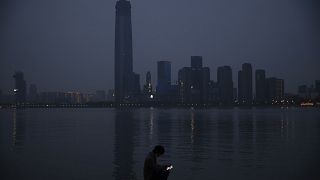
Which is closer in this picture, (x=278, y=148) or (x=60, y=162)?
(x=60, y=162)

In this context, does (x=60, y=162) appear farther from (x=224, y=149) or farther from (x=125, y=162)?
(x=224, y=149)

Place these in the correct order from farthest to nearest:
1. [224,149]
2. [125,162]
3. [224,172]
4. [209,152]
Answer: [224,149] < [209,152] < [125,162] < [224,172]

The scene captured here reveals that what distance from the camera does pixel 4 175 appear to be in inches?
801

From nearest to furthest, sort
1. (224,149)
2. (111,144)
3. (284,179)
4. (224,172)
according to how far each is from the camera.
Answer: (284,179) → (224,172) → (224,149) → (111,144)

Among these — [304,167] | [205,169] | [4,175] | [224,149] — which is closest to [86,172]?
[4,175]

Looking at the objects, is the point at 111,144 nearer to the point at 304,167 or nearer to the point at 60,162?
the point at 60,162

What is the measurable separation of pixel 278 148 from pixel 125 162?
11.8 meters

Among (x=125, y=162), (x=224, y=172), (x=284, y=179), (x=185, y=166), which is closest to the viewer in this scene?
(x=284, y=179)

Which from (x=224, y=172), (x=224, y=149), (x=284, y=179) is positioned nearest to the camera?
(x=284, y=179)

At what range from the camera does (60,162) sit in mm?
24625

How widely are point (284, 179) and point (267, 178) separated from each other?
25.6 inches

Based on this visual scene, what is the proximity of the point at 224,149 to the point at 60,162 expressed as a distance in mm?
11091

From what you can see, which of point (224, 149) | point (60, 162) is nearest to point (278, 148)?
point (224, 149)

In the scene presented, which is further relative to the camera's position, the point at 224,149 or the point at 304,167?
the point at 224,149
